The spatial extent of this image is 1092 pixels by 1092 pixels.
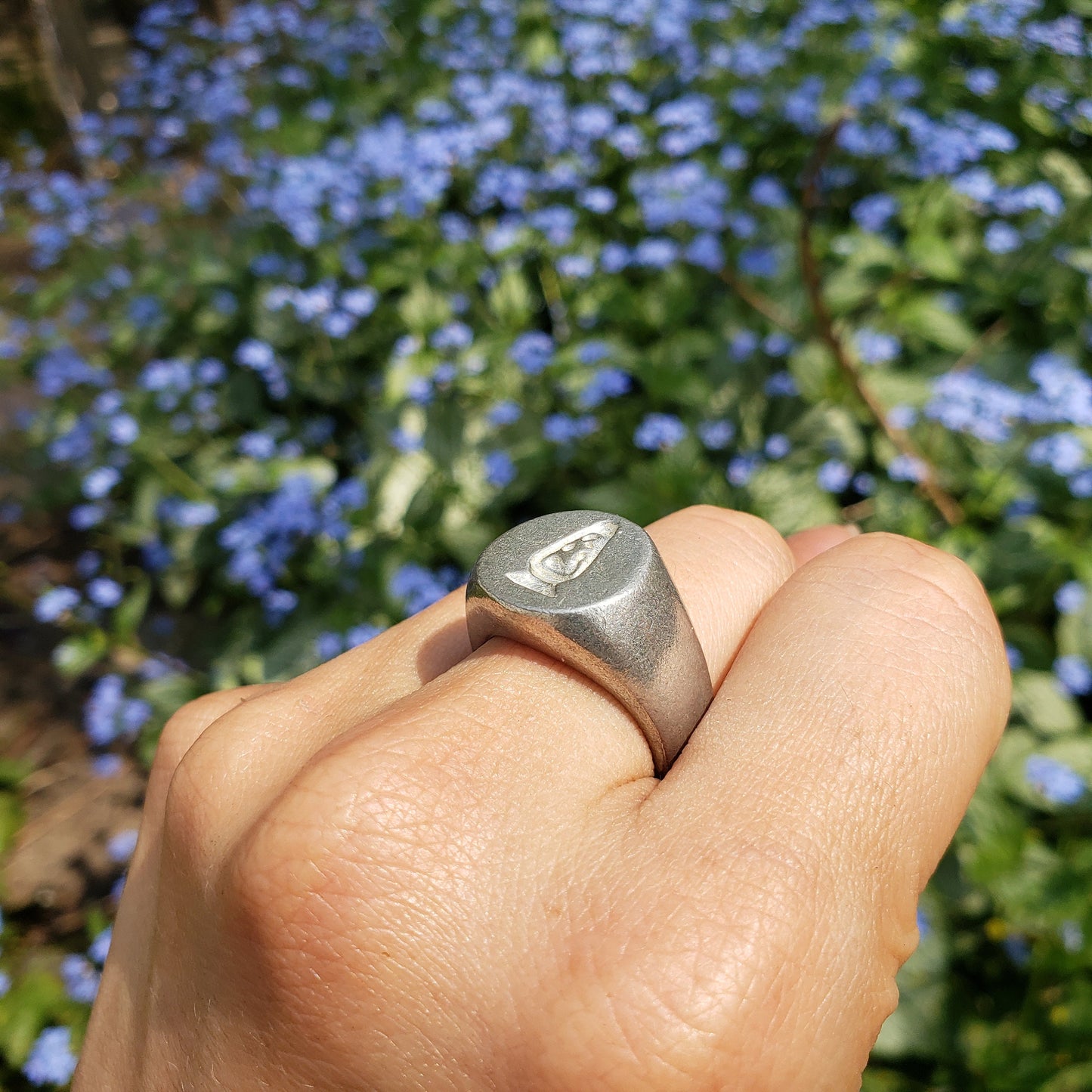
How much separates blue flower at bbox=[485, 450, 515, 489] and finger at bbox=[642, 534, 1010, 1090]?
1491 millimetres

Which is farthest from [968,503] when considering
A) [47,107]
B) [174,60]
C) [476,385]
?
[47,107]

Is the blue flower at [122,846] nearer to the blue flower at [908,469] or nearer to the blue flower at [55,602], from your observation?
A: the blue flower at [55,602]

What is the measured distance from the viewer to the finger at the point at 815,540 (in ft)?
3.58

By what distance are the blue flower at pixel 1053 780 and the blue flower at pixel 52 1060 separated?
212 centimetres

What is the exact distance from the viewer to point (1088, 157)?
3031 mm

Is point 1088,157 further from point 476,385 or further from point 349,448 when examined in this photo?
point 349,448

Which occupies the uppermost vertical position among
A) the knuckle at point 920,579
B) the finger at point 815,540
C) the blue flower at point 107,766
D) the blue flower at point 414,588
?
the knuckle at point 920,579

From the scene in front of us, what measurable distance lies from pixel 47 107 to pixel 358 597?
6.27m

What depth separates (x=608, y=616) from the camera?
695 millimetres

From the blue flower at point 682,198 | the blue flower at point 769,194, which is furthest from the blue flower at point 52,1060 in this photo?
the blue flower at point 769,194

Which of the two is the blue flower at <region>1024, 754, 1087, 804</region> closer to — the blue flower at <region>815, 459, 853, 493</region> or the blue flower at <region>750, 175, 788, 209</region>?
the blue flower at <region>815, 459, 853, 493</region>

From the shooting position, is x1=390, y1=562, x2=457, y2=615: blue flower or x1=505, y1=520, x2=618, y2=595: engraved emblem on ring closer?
x1=505, y1=520, x2=618, y2=595: engraved emblem on ring

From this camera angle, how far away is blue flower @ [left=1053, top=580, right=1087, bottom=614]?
1.95 metres

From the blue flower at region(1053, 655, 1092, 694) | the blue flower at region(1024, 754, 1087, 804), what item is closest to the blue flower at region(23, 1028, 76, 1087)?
the blue flower at region(1024, 754, 1087, 804)
